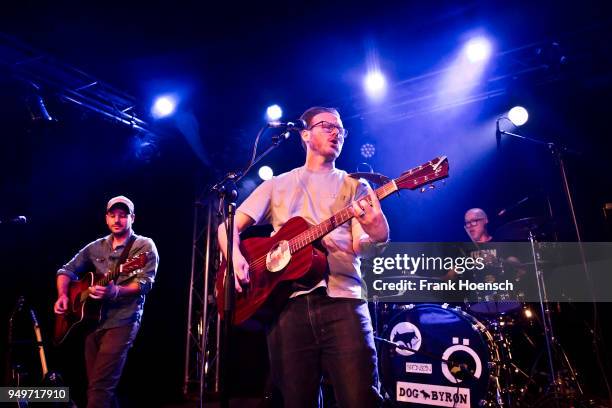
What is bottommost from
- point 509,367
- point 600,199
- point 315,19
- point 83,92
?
point 509,367

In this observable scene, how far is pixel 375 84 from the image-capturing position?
8.23 meters

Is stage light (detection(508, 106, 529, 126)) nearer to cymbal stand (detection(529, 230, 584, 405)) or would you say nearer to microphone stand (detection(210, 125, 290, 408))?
cymbal stand (detection(529, 230, 584, 405))

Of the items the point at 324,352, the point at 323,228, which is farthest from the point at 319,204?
the point at 324,352

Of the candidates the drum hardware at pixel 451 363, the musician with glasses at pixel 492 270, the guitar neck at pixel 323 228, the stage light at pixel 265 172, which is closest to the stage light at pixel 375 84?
the stage light at pixel 265 172

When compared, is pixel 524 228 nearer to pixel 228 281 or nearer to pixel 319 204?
pixel 319 204

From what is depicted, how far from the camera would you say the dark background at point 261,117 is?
6941 millimetres

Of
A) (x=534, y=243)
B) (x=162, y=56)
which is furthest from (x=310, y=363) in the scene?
(x=162, y=56)

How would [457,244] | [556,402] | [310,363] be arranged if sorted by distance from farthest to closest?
[457,244], [556,402], [310,363]

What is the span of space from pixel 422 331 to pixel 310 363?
→ 127 inches

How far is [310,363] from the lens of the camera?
283 centimetres

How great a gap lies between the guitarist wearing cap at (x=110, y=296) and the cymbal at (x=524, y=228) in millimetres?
4285

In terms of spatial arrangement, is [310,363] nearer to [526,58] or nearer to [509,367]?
[509,367]

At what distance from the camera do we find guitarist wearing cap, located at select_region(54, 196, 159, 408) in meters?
4.57

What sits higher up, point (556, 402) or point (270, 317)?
point (270, 317)
